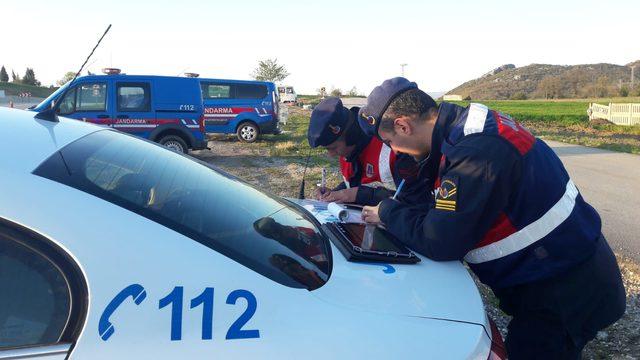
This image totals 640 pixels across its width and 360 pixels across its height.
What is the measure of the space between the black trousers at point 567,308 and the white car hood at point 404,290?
0.33 metres

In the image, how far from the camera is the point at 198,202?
65.5 inches

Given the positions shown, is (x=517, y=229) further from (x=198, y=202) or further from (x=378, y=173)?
(x=378, y=173)

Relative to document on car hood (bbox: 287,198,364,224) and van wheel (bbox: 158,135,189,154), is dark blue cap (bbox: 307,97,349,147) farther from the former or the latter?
van wheel (bbox: 158,135,189,154)

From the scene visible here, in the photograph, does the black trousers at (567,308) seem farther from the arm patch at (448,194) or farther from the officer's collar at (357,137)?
the officer's collar at (357,137)

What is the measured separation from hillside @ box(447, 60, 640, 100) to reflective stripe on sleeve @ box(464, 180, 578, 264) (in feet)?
236

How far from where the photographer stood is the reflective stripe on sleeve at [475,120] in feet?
6.04

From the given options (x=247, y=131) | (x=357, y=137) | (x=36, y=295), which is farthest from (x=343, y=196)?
(x=247, y=131)

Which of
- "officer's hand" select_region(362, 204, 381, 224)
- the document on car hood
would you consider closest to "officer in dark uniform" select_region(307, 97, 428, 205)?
the document on car hood

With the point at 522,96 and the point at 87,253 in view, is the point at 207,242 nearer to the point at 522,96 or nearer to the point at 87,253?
the point at 87,253

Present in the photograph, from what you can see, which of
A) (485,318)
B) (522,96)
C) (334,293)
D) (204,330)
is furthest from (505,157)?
(522,96)

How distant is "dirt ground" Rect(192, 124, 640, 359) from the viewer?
3314 millimetres

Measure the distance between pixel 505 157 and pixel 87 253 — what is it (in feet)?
4.31

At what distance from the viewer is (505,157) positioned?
1773 millimetres

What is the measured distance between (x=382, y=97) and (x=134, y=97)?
Result: 34.7 feet
